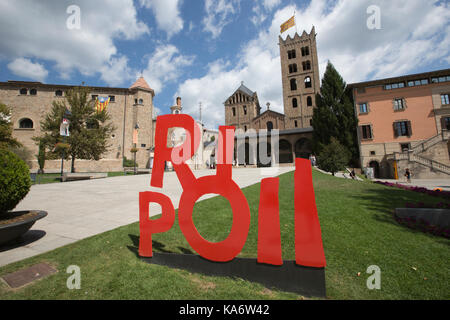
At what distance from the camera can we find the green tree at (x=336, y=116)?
26188 millimetres

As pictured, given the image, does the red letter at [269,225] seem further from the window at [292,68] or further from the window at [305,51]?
the window at [305,51]

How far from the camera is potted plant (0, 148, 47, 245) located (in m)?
3.38

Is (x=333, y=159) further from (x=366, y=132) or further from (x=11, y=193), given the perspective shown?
(x=11, y=193)

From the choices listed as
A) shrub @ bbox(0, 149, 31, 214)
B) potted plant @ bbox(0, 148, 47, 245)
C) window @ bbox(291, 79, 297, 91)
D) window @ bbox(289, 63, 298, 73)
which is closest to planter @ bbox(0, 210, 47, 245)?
potted plant @ bbox(0, 148, 47, 245)

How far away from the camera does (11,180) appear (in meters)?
3.57

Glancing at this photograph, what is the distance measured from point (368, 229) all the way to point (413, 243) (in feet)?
2.29

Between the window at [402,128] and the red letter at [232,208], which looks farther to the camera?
the window at [402,128]

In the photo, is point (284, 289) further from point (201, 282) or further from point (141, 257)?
point (141, 257)

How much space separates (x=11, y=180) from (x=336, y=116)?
1258 inches

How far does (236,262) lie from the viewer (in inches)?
99.9

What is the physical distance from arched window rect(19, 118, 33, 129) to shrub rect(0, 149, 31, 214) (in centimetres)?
4108

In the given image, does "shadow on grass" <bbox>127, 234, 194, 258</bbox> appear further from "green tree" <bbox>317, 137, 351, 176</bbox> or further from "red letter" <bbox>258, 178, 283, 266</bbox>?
"green tree" <bbox>317, 137, 351, 176</bbox>

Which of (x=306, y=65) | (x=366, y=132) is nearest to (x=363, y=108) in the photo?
(x=366, y=132)

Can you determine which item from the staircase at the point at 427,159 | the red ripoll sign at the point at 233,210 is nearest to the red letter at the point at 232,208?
the red ripoll sign at the point at 233,210
